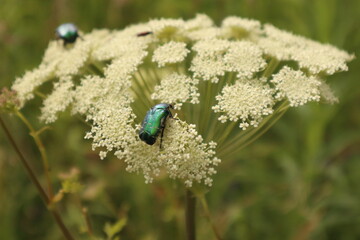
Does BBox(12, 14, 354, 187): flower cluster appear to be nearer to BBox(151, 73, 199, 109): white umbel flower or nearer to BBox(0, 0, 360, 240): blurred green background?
BBox(151, 73, 199, 109): white umbel flower

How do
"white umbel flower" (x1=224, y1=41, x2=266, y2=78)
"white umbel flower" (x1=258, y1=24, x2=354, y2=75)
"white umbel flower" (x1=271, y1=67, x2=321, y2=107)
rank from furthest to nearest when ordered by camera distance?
1. "white umbel flower" (x1=258, y1=24, x2=354, y2=75)
2. "white umbel flower" (x1=224, y1=41, x2=266, y2=78)
3. "white umbel flower" (x1=271, y1=67, x2=321, y2=107)

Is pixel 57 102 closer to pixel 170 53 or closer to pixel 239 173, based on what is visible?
pixel 170 53

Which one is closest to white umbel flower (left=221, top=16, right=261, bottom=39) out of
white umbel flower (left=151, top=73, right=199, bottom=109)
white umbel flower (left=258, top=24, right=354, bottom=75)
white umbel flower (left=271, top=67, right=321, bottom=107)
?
white umbel flower (left=258, top=24, right=354, bottom=75)

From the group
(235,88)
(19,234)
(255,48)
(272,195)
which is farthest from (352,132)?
(19,234)

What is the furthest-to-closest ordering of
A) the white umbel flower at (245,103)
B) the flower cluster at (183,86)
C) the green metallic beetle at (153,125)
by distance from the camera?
the white umbel flower at (245,103), the flower cluster at (183,86), the green metallic beetle at (153,125)

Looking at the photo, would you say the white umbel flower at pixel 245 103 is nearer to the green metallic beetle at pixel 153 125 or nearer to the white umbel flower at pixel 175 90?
the white umbel flower at pixel 175 90

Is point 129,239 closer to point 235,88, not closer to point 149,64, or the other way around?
point 149,64

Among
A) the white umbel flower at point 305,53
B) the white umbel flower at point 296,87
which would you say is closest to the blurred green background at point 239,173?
the white umbel flower at point 305,53
